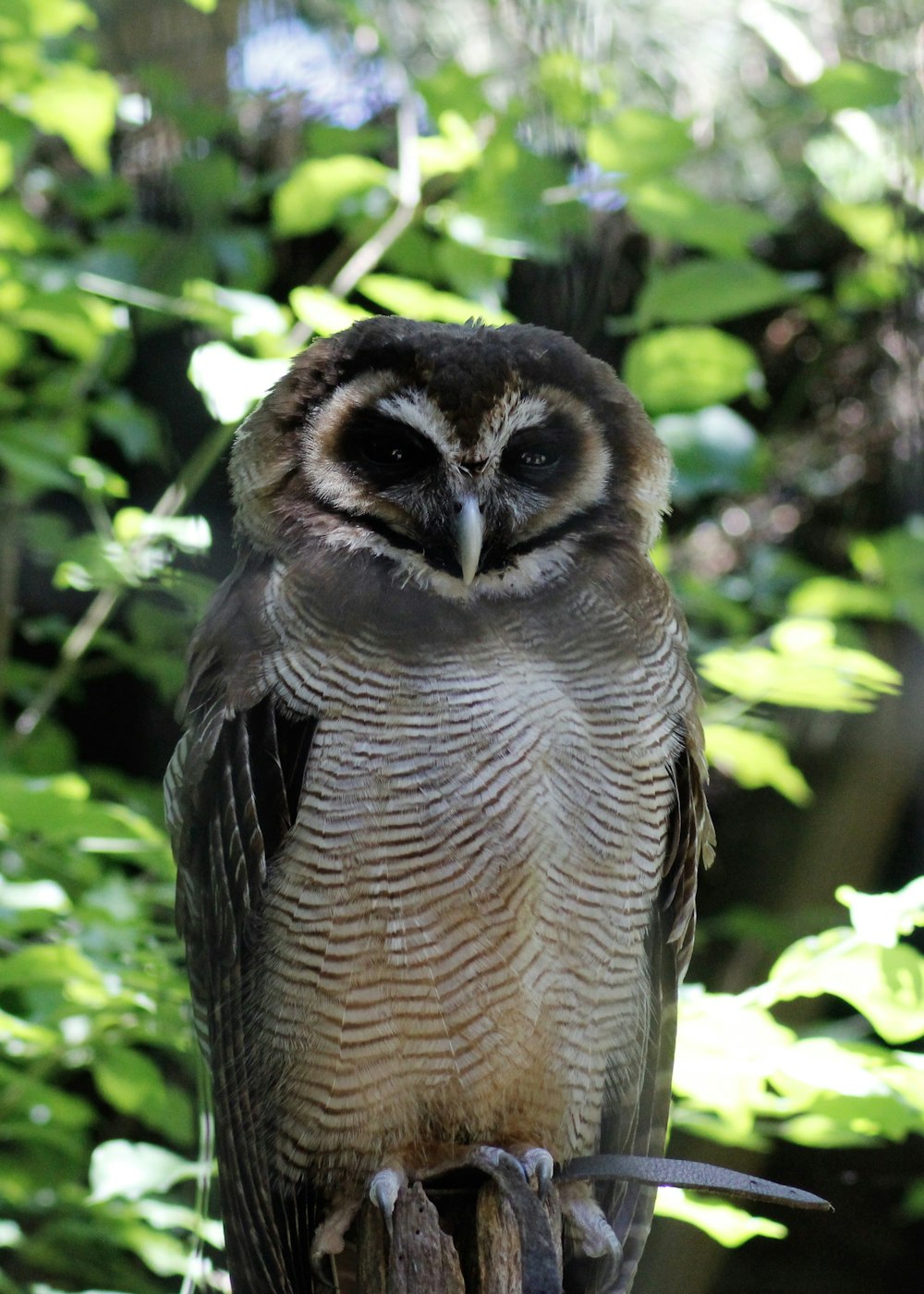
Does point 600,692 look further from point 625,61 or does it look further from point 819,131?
point 819,131

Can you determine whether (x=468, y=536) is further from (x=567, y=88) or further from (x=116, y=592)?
(x=116, y=592)

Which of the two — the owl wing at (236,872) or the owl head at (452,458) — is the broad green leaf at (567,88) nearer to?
the owl head at (452,458)

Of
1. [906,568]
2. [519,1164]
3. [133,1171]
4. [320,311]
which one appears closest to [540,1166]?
[519,1164]

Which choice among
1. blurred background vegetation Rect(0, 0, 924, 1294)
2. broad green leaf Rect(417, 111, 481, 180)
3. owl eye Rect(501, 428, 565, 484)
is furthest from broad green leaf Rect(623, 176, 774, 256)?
owl eye Rect(501, 428, 565, 484)

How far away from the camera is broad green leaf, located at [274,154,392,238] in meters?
1.90

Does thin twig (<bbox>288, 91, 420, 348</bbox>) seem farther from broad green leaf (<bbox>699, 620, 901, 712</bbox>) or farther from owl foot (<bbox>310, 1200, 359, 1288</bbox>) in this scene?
owl foot (<bbox>310, 1200, 359, 1288</bbox>)

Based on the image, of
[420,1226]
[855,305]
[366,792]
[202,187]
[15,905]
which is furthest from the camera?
[855,305]

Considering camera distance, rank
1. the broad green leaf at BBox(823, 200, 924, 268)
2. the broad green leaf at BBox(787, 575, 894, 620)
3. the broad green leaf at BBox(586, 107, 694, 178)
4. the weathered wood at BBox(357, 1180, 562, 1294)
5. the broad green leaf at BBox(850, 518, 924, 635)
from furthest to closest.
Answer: the broad green leaf at BBox(823, 200, 924, 268) < the broad green leaf at BBox(787, 575, 894, 620) < the broad green leaf at BBox(850, 518, 924, 635) < the broad green leaf at BBox(586, 107, 694, 178) < the weathered wood at BBox(357, 1180, 562, 1294)

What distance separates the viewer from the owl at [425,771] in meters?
1.30

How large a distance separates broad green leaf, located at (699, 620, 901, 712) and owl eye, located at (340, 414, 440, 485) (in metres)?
0.54

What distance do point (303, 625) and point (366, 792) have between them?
0.61 ft

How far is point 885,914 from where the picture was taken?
1218 millimetres

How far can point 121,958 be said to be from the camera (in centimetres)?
163

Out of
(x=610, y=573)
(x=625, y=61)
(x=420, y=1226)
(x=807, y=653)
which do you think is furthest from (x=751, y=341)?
(x=420, y=1226)
